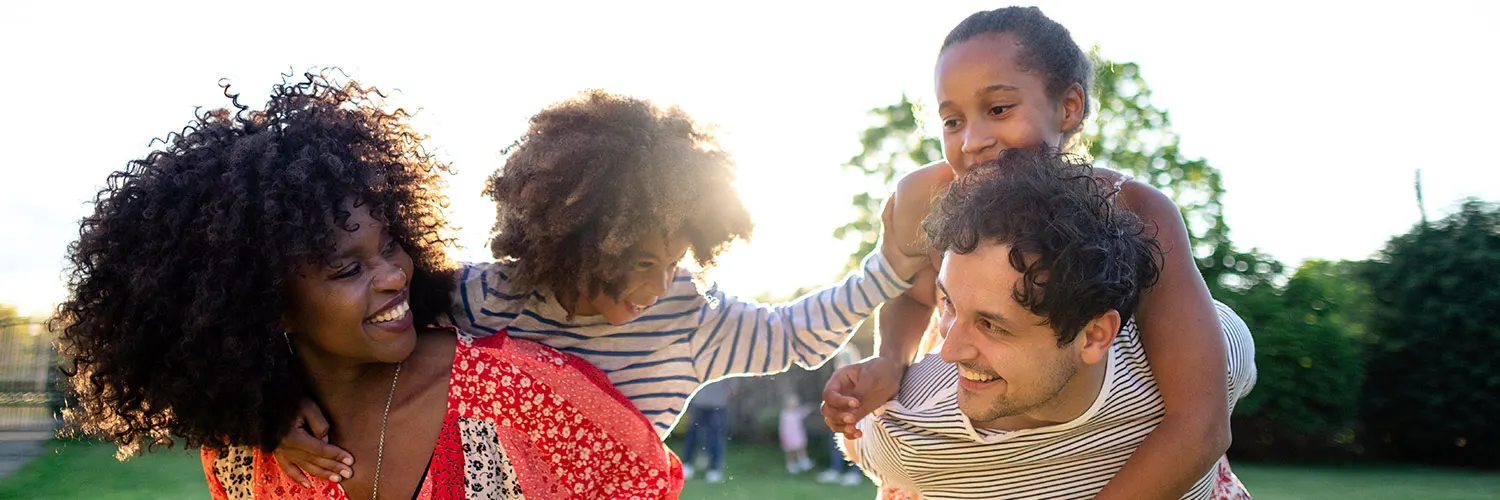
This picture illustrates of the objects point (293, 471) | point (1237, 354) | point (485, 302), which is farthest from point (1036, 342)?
point (293, 471)

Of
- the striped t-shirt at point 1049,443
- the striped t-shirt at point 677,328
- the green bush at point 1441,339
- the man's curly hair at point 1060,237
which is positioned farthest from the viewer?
the green bush at point 1441,339

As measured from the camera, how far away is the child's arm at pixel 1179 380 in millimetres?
2658

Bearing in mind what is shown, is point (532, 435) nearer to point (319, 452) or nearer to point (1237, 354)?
point (319, 452)

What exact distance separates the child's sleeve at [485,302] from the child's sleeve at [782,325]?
52 centimetres

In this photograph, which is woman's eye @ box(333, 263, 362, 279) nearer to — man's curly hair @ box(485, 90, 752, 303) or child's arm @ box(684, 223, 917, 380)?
man's curly hair @ box(485, 90, 752, 303)

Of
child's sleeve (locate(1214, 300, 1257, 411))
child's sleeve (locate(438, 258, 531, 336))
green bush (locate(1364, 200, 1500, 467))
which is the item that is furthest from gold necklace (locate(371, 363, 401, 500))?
green bush (locate(1364, 200, 1500, 467))

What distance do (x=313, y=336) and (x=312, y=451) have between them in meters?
0.29

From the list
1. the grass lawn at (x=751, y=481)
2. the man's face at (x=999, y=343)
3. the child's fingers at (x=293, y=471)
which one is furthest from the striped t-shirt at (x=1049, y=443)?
the grass lawn at (x=751, y=481)

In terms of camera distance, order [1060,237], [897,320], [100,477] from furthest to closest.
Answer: [100,477] → [897,320] → [1060,237]

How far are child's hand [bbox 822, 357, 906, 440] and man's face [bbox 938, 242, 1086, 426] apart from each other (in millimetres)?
563

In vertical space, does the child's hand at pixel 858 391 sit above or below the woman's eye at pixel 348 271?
below

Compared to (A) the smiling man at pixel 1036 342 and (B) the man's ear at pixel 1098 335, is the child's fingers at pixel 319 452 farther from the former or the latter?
(B) the man's ear at pixel 1098 335

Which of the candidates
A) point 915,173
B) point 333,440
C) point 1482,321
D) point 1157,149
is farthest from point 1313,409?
point 333,440

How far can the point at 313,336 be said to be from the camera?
3062 mm
